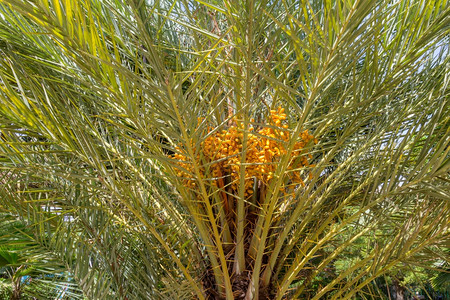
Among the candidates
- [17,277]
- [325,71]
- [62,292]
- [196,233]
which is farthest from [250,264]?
[17,277]

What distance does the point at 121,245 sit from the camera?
207cm

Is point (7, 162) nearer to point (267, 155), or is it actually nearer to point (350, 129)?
point (267, 155)

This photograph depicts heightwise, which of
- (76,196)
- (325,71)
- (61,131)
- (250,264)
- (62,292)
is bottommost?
(62,292)

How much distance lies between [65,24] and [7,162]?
1.17m

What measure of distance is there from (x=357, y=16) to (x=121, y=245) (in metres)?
1.44

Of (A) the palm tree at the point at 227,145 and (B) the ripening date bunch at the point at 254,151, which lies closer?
(A) the palm tree at the point at 227,145

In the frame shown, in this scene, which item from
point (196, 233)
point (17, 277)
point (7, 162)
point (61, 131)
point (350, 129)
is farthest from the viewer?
point (17, 277)

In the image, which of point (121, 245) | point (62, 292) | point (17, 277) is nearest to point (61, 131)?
point (121, 245)

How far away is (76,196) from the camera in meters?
1.96

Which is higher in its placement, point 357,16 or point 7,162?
point 357,16

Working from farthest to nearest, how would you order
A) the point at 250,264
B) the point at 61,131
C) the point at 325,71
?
the point at 250,264 → the point at 61,131 → the point at 325,71

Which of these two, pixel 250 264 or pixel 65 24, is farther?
pixel 250 264

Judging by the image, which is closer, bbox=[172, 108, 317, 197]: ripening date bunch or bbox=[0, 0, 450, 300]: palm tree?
bbox=[0, 0, 450, 300]: palm tree

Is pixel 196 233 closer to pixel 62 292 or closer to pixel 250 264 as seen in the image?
pixel 250 264
